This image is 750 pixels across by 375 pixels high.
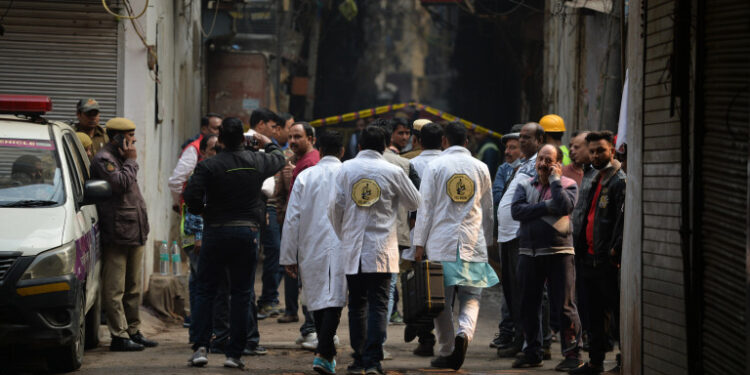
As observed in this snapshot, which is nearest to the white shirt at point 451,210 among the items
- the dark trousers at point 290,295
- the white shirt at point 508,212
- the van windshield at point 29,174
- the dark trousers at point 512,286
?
the white shirt at point 508,212

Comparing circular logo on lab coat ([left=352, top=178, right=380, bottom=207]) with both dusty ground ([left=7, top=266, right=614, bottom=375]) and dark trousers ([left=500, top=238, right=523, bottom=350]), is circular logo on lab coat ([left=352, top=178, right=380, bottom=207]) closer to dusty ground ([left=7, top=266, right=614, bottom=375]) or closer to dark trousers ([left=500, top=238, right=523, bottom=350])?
dusty ground ([left=7, top=266, right=614, bottom=375])

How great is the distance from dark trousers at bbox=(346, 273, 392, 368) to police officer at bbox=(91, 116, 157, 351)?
7.02ft

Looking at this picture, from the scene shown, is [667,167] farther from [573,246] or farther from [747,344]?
[573,246]

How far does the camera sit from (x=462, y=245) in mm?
8547

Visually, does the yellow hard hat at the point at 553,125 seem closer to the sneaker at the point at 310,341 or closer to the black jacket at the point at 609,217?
the black jacket at the point at 609,217

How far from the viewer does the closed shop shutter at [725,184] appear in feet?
15.9

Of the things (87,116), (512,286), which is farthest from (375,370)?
(87,116)

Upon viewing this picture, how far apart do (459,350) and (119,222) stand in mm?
3100

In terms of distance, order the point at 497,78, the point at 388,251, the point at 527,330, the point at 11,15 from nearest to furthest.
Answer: the point at 388,251 < the point at 527,330 < the point at 11,15 < the point at 497,78

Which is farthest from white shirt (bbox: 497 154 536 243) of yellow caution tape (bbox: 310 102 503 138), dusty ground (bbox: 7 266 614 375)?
yellow caution tape (bbox: 310 102 503 138)

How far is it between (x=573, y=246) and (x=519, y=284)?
23.6 inches

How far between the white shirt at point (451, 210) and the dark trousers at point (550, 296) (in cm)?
43

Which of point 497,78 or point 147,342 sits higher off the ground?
point 497,78

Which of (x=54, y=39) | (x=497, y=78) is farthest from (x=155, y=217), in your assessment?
(x=497, y=78)
